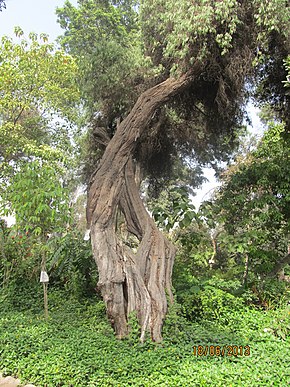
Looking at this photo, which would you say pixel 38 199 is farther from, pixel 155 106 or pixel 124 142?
pixel 155 106

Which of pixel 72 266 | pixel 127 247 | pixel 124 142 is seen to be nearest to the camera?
pixel 127 247

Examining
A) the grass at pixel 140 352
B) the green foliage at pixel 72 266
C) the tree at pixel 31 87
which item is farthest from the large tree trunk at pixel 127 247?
the tree at pixel 31 87

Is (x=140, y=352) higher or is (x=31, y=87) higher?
(x=31, y=87)

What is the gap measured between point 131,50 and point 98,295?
4231 millimetres

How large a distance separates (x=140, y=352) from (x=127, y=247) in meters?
1.40

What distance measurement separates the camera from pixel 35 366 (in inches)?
124

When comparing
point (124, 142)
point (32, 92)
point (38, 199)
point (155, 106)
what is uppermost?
point (32, 92)

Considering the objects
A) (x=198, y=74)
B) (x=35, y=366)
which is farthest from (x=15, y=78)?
(x=35, y=366)

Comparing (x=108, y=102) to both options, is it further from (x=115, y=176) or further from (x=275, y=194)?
(x=275, y=194)
